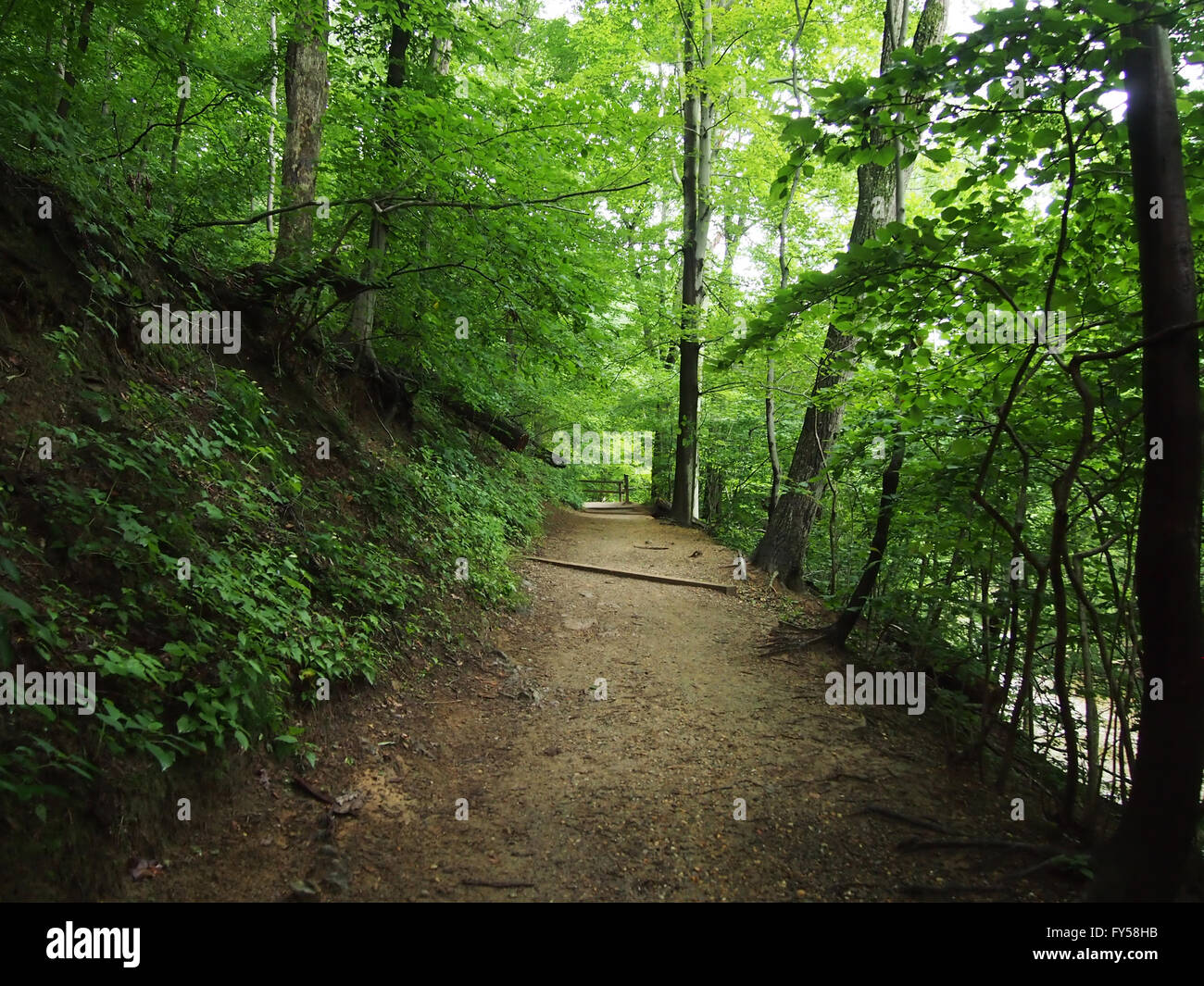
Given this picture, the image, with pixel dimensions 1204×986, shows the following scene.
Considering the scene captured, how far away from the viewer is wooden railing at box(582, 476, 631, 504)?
87.4 feet

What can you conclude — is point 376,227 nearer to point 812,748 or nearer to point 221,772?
point 221,772

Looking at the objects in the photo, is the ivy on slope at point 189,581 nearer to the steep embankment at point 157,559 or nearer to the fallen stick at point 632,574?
the steep embankment at point 157,559

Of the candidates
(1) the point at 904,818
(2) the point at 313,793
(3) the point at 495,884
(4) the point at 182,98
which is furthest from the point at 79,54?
(1) the point at 904,818

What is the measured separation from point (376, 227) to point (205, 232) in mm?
1813

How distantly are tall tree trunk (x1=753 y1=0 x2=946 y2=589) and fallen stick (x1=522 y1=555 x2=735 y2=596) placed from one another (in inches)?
44.2

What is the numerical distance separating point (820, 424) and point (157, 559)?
8.01 metres

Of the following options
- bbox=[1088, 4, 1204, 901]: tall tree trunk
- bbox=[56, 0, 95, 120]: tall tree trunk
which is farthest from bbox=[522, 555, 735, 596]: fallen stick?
bbox=[56, 0, 95, 120]: tall tree trunk

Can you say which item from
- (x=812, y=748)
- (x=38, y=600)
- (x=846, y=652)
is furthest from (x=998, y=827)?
(x=38, y=600)

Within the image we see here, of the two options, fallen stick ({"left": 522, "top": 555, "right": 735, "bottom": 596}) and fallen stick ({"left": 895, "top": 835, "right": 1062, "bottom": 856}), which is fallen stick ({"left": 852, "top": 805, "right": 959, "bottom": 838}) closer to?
fallen stick ({"left": 895, "top": 835, "right": 1062, "bottom": 856})

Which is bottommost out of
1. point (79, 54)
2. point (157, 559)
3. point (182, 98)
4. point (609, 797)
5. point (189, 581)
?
point (609, 797)

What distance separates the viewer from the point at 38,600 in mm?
2699

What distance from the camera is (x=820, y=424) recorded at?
853 cm

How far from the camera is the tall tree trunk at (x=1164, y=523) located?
89.6 inches

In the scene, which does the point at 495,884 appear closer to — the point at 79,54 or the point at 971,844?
the point at 971,844
